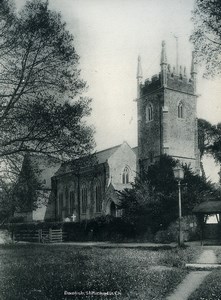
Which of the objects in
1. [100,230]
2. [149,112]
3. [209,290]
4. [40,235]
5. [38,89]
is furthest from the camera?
[149,112]

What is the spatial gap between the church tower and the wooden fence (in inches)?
579

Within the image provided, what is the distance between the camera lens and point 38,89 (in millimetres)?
13469

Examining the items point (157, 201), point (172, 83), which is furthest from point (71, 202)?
point (157, 201)

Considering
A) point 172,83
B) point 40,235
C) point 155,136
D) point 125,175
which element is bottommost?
point 40,235

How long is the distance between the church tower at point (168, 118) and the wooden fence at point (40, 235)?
1470 cm

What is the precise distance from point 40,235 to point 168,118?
18.7 metres

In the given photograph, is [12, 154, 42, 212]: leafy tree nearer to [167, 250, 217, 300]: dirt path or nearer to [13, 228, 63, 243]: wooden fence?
[167, 250, 217, 300]: dirt path

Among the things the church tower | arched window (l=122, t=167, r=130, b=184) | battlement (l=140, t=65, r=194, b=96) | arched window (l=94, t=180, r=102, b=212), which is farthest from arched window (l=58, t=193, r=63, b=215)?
battlement (l=140, t=65, r=194, b=96)

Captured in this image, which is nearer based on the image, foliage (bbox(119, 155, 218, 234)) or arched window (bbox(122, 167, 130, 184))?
foliage (bbox(119, 155, 218, 234))

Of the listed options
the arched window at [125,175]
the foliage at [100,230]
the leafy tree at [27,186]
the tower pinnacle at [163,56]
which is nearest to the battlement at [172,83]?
the tower pinnacle at [163,56]

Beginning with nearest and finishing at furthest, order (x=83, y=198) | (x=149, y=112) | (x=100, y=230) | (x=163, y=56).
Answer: (x=100, y=230)
(x=163, y=56)
(x=149, y=112)
(x=83, y=198)

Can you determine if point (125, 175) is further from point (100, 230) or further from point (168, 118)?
point (100, 230)

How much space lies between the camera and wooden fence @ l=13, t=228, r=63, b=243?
30673 millimetres

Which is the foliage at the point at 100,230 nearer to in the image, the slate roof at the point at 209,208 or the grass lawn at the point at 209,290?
the slate roof at the point at 209,208
